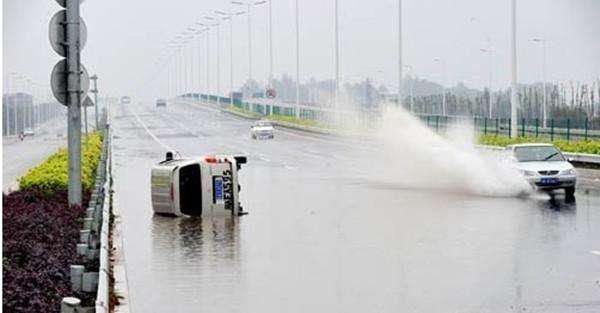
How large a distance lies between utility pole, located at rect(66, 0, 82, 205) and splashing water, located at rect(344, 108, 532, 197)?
12.8m

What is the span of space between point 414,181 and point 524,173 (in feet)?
20.9

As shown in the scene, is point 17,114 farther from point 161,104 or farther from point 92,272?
point 92,272

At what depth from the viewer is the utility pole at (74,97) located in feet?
54.1

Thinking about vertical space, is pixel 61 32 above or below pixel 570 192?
above

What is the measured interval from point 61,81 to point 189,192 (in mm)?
6128

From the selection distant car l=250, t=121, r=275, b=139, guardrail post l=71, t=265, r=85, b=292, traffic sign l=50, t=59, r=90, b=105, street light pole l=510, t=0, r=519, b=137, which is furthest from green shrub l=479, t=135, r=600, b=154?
guardrail post l=71, t=265, r=85, b=292

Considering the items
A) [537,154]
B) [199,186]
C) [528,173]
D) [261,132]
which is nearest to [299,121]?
[261,132]

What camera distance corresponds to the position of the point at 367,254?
52.9 feet

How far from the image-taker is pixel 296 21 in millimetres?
98938

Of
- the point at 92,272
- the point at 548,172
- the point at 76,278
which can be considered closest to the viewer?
the point at 76,278

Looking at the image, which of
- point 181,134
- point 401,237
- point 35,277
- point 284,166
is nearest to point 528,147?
point 401,237

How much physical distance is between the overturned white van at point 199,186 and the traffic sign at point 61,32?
213 inches

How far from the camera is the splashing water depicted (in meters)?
28.0

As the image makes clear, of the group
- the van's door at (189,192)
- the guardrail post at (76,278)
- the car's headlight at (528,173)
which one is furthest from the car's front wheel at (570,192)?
the guardrail post at (76,278)
